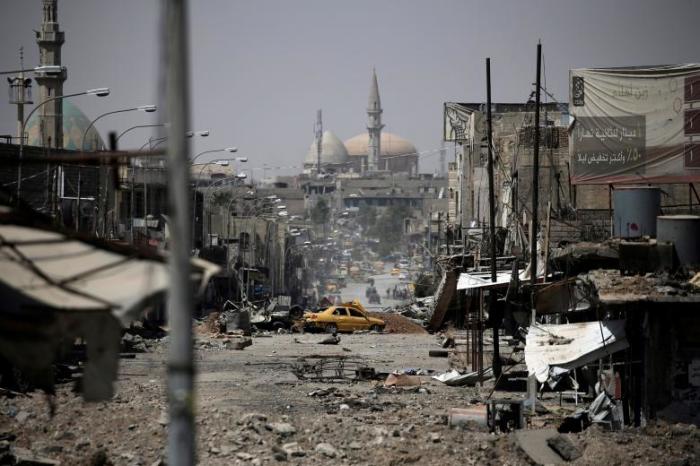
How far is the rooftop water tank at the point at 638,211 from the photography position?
22844 millimetres

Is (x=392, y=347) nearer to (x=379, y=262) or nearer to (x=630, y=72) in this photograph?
(x=630, y=72)

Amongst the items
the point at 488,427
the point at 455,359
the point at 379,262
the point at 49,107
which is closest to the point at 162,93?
the point at 488,427

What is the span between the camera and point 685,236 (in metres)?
20.5

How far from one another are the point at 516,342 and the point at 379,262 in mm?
138412

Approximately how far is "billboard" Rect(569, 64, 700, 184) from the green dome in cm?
3915

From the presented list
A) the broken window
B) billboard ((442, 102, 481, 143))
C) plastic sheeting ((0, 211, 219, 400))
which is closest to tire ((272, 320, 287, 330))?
the broken window

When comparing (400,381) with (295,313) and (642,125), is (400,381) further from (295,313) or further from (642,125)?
(295,313)

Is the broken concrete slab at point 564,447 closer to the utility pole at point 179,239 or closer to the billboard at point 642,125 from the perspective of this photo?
the utility pole at point 179,239

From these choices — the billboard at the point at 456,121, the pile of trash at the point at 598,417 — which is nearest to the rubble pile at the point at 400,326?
the billboard at the point at 456,121

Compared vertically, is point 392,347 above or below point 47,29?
below

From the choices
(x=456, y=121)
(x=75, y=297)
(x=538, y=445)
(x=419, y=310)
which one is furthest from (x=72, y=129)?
(x=75, y=297)

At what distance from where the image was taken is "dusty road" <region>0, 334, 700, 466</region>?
51.6 feet

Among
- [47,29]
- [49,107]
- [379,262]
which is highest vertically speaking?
[47,29]

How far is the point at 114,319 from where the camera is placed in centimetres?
777
